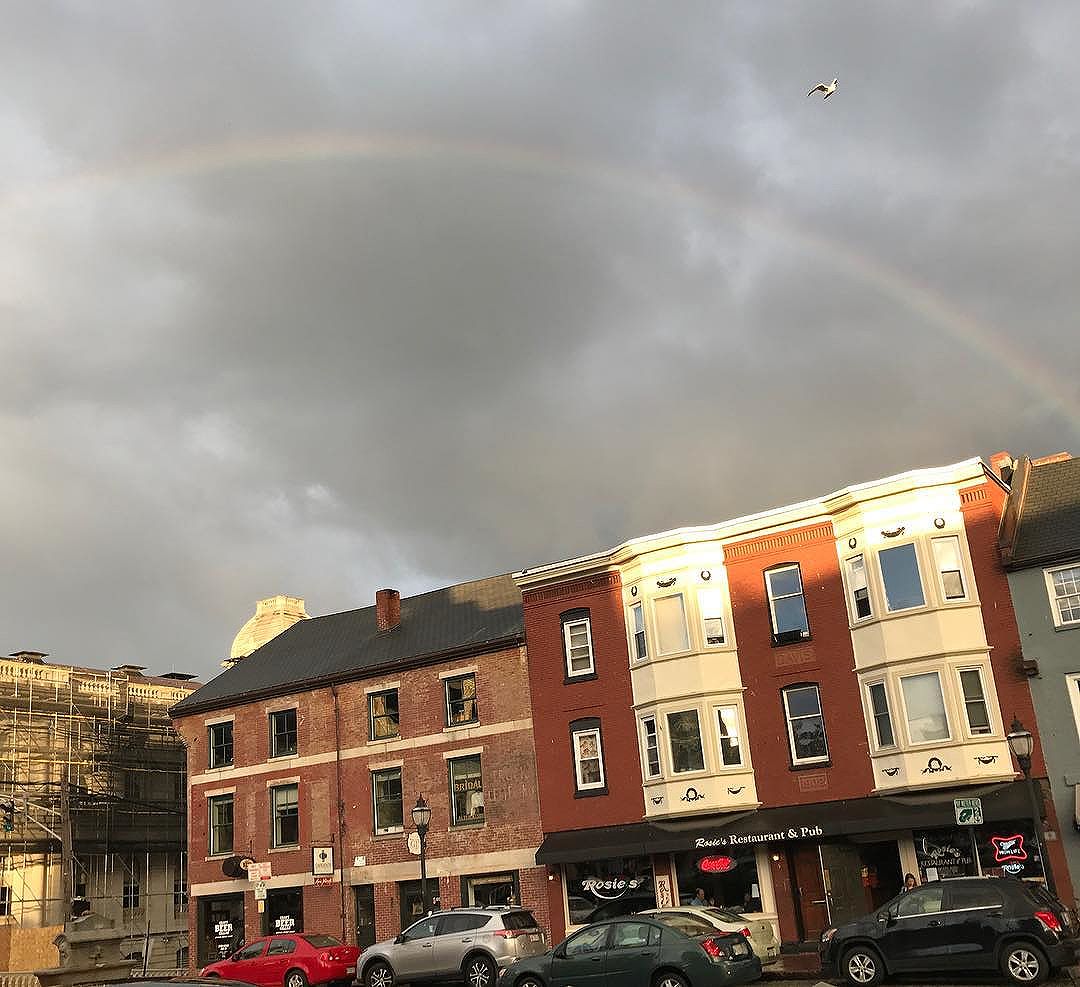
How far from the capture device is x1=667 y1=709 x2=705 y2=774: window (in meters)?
30.8

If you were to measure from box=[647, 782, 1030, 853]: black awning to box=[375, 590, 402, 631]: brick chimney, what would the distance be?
1387 cm

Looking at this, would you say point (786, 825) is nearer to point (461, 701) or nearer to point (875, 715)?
point (875, 715)

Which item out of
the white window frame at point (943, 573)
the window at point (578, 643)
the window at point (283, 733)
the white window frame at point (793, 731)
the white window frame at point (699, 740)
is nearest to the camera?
the white window frame at point (943, 573)

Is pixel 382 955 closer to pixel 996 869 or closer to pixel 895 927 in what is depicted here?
pixel 895 927

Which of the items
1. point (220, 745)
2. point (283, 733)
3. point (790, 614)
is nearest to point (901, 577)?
point (790, 614)

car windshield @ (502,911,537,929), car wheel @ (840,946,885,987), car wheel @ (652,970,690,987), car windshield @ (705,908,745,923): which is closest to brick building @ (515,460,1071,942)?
car windshield @ (502,911,537,929)

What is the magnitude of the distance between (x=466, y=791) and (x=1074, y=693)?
697 inches

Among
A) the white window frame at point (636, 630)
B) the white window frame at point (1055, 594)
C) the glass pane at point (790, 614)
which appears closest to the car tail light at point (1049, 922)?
the white window frame at point (1055, 594)

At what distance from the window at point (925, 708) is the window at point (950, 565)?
2.23 metres

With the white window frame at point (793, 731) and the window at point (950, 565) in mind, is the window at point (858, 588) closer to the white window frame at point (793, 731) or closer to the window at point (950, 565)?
the window at point (950, 565)

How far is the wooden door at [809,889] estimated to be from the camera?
28.9 m

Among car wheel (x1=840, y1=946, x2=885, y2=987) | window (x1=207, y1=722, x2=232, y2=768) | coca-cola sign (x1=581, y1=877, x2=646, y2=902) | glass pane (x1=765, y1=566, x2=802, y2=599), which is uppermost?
glass pane (x1=765, y1=566, x2=802, y2=599)

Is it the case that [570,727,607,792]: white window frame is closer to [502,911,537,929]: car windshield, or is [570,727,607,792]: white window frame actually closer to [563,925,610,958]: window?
[502,911,537,929]: car windshield

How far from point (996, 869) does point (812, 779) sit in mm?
4869
